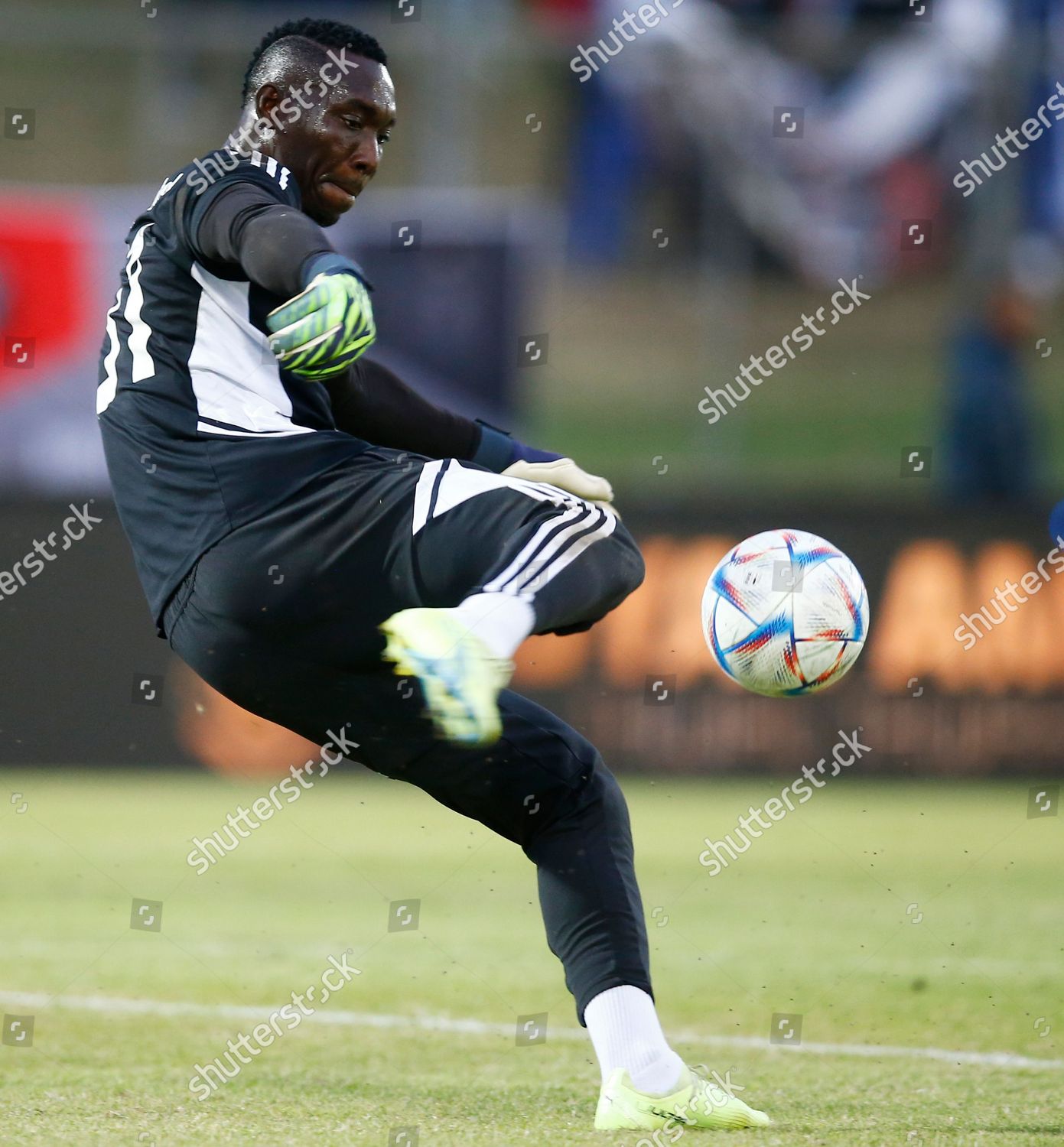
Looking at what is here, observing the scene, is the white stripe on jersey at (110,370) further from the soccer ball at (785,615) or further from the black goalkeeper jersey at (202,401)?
the soccer ball at (785,615)

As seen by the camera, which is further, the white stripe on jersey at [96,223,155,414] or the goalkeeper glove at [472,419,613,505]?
the goalkeeper glove at [472,419,613,505]

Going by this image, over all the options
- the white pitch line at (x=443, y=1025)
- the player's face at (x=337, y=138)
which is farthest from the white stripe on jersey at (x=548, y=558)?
the white pitch line at (x=443, y=1025)

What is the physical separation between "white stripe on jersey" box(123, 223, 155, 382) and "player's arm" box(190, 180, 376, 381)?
0.33 metres

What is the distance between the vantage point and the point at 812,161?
15.0m

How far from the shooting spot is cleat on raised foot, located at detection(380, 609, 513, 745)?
3.44 m

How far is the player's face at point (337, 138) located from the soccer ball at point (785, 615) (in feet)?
4.45

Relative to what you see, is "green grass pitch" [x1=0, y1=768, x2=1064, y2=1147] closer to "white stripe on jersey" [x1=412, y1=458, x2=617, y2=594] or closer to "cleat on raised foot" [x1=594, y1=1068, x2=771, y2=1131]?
"cleat on raised foot" [x1=594, y1=1068, x2=771, y2=1131]

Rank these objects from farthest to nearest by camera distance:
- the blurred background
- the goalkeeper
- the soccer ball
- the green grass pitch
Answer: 1. the blurred background
2. the soccer ball
3. the green grass pitch
4. the goalkeeper

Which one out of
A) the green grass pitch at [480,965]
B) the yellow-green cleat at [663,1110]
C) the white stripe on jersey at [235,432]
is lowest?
the green grass pitch at [480,965]

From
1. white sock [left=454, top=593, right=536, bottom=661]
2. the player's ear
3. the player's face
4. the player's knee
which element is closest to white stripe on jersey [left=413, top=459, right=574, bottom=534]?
the player's knee

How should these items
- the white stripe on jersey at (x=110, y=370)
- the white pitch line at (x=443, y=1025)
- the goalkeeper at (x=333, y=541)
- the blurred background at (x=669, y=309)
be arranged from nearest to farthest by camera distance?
the goalkeeper at (x=333, y=541) → the white stripe on jersey at (x=110, y=370) → the white pitch line at (x=443, y=1025) → the blurred background at (x=669, y=309)

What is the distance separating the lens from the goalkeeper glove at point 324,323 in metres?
3.35

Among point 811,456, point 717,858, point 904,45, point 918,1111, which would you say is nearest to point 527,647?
point 717,858

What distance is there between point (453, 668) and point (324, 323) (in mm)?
688
